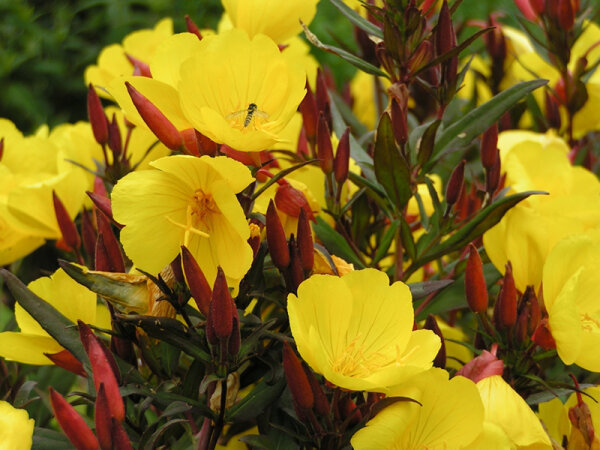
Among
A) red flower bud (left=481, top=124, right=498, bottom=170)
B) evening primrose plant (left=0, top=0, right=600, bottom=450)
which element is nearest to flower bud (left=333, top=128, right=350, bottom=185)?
evening primrose plant (left=0, top=0, right=600, bottom=450)

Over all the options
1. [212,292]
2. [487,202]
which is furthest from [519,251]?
[212,292]

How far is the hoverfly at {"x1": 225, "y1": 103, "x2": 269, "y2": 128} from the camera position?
108 centimetres

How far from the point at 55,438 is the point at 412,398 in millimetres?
505

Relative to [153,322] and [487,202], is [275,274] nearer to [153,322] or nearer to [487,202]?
[153,322]

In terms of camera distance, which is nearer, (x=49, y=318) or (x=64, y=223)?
(x=49, y=318)

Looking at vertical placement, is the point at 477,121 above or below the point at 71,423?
above

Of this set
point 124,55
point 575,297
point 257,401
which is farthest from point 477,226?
point 124,55

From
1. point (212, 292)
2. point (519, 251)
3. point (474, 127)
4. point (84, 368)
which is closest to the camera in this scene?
point (212, 292)

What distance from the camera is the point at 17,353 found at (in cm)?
115

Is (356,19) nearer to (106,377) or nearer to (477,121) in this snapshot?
(477,121)

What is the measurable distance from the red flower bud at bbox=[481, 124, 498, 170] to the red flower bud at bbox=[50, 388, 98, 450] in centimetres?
77

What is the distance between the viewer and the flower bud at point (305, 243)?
1.05m

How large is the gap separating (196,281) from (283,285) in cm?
18

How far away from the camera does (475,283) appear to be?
115 centimetres
